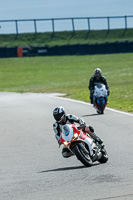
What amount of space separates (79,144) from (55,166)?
72 cm

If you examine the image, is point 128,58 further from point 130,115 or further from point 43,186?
point 43,186

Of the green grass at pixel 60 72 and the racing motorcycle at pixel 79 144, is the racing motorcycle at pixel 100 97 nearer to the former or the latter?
the racing motorcycle at pixel 79 144

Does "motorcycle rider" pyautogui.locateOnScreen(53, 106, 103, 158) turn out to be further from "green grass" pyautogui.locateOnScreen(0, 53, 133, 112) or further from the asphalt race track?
"green grass" pyautogui.locateOnScreen(0, 53, 133, 112)

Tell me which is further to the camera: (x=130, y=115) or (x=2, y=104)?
(x=2, y=104)

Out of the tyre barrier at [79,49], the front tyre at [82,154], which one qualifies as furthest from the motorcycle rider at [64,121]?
the tyre barrier at [79,49]

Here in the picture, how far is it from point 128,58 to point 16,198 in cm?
4979

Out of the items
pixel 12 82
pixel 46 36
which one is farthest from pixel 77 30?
pixel 12 82

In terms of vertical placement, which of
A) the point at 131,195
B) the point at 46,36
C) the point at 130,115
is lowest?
the point at 46,36

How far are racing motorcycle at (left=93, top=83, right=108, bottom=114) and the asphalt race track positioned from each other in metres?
0.60

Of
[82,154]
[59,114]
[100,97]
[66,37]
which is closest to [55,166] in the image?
[82,154]

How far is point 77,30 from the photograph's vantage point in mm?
69938

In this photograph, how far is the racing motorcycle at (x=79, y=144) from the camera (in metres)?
8.82

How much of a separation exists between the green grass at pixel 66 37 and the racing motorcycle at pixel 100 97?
4554 cm

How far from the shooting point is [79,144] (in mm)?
8852
